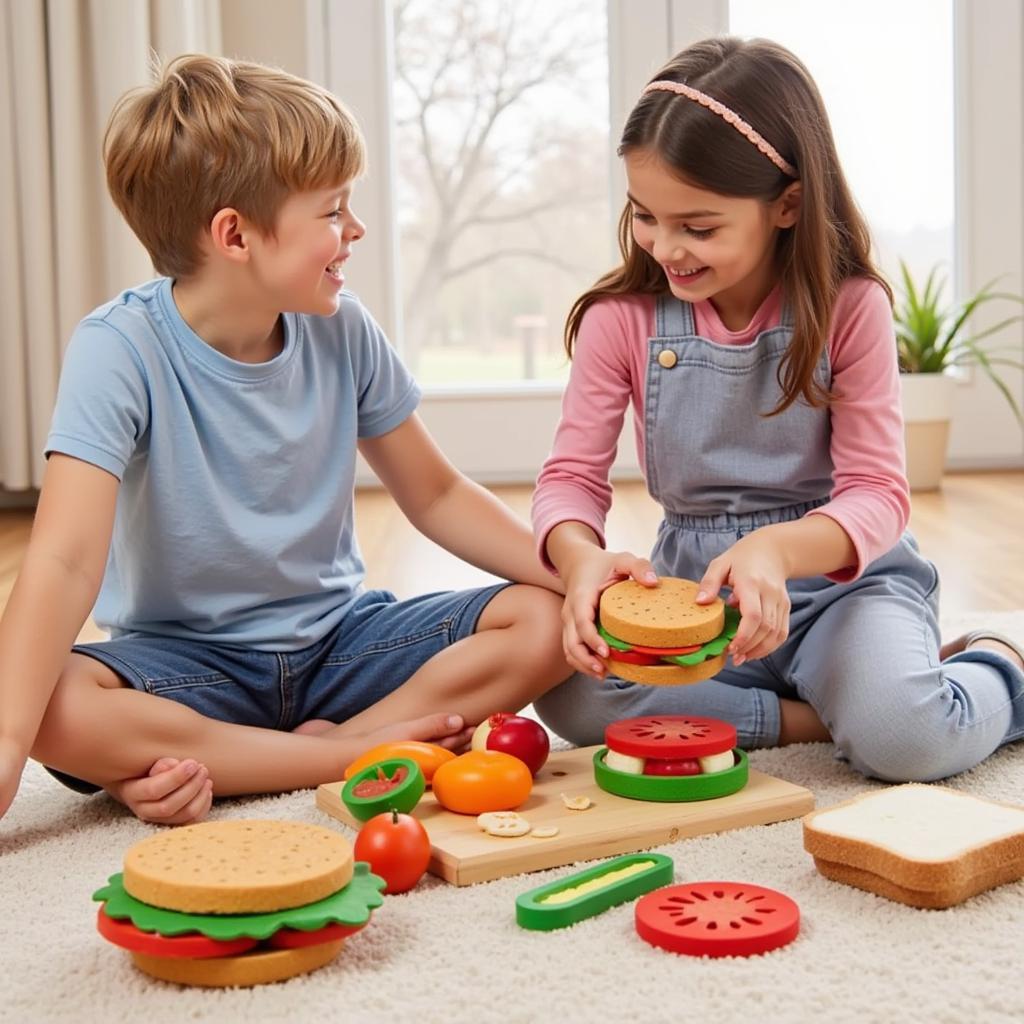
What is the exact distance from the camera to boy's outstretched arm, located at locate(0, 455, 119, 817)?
1022 mm

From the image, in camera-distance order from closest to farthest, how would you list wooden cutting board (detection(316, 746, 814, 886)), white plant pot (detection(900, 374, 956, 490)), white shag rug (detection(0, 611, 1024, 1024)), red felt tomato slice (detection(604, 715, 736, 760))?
white shag rug (detection(0, 611, 1024, 1024)) < wooden cutting board (detection(316, 746, 814, 886)) < red felt tomato slice (detection(604, 715, 736, 760)) < white plant pot (detection(900, 374, 956, 490))

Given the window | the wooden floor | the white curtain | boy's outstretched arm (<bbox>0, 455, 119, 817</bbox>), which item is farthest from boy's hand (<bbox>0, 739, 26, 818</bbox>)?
the window

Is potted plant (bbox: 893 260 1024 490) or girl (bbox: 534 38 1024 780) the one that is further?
potted plant (bbox: 893 260 1024 490)

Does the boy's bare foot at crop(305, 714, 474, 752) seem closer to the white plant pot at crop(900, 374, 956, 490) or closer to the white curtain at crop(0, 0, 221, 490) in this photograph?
the white curtain at crop(0, 0, 221, 490)

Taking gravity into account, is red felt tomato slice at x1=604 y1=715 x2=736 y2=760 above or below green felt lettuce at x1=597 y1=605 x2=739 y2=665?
below

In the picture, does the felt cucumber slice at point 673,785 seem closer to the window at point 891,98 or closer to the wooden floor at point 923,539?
the wooden floor at point 923,539

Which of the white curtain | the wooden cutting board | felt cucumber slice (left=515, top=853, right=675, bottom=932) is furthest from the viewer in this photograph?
the white curtain

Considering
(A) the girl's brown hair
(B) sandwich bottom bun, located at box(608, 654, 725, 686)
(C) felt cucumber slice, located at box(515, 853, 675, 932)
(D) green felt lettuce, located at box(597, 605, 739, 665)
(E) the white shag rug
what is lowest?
(E) the white shag rug

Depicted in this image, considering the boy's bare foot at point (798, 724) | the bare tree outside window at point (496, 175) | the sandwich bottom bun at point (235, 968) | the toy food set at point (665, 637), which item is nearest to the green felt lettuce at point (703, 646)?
the toy food set at point (665, 637)

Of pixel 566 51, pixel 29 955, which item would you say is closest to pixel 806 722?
pixel 29 955

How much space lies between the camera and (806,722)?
128cm

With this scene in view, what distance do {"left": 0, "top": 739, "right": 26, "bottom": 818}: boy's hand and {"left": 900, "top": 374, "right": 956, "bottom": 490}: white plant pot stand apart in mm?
2314

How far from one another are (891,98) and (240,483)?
2563 millimetres

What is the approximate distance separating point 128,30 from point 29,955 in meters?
2.31
